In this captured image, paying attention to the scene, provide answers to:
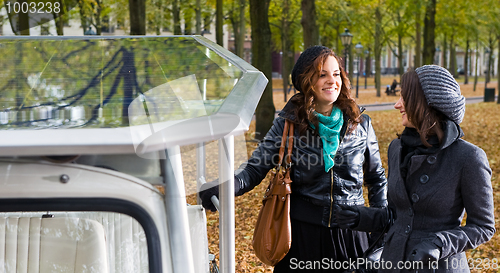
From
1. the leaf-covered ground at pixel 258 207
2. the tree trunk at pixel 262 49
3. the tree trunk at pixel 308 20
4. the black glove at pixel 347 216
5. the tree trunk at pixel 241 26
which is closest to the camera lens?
the black glove at pixel 347 216

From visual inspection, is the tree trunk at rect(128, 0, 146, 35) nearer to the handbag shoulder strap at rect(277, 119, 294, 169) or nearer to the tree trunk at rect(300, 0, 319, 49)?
the tree trunk at rect(300, 0, 319, 49)

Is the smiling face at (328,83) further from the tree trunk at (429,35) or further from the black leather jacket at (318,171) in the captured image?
the tree trunk at (429,35)

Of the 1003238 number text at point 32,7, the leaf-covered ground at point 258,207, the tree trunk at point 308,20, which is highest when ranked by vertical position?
the 1003238 number text at point 32,7

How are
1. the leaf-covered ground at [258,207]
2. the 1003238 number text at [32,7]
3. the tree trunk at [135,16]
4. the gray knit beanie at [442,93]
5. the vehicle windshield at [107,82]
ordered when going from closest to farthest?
the vehicle windshield at [107,82] → the gray knit beanie at [442,93] → the leaf-covered ground at [258,207] → the tree trunk at [135,16] → the 1003238 number text at [32,7]

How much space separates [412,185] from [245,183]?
877mm

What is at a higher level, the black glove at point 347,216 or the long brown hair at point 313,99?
the long brown hair at point 313,99

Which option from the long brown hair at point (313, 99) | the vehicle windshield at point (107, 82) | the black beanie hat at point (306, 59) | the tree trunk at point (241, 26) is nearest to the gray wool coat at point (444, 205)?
the long brown hair at point (313, 99)

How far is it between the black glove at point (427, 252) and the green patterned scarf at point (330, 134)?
0.68 m

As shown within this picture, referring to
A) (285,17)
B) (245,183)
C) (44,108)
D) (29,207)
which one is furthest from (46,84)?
(285,17)

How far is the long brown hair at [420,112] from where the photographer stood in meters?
2.37

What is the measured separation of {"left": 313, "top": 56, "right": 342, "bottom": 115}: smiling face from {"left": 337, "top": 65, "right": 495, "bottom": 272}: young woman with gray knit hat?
0.44m

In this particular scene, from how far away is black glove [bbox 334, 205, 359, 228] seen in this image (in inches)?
105

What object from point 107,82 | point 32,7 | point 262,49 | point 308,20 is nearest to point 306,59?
point 107,82

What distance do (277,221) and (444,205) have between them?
834 mm
